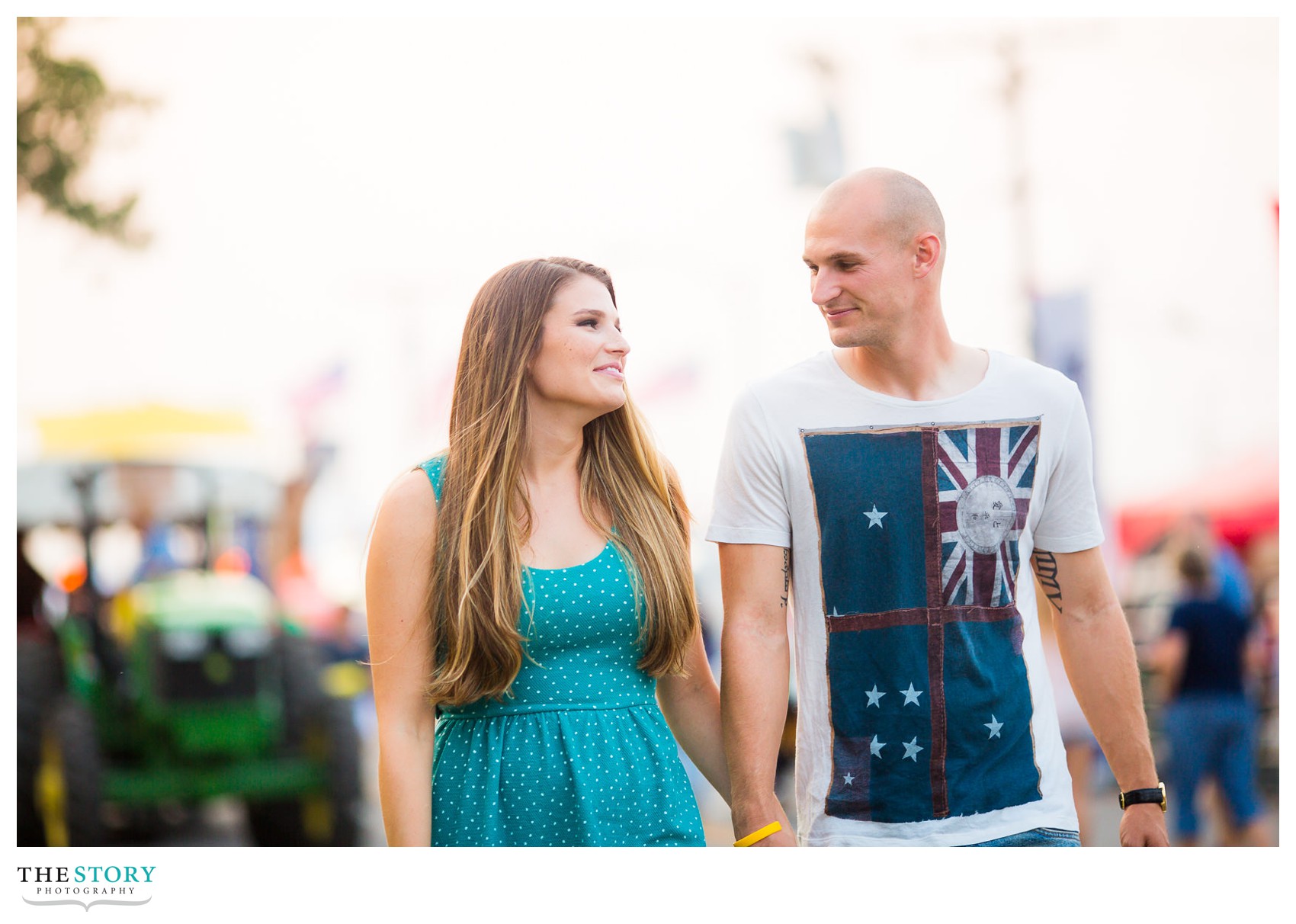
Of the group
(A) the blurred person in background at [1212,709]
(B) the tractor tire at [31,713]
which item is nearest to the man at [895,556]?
(A) the blurred person in background at [1212,709]

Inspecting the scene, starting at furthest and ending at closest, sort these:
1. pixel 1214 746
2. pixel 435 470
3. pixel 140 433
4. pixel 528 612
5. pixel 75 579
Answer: pixel 140 433, pixel 75 579, pixel 1214 746, pixel 435 470, pixel 528 612

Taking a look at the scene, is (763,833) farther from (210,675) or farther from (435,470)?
(210,675)

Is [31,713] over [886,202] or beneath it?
beneath

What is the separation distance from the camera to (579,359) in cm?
288

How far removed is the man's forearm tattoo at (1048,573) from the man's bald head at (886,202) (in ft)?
2.61

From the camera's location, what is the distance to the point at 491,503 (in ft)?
9.09

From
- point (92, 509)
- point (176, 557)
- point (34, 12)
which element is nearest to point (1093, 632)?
point (34, 12)

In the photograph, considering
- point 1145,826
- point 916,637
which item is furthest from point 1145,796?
point 916,637

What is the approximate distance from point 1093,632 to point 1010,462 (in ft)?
1.56

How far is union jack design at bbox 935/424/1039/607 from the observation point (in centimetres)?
305

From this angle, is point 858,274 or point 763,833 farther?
point 858,274

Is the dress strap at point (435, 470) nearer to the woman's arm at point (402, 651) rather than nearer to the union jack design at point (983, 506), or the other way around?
the woman's arm at point (402, 651)

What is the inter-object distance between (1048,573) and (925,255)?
0.81 m
